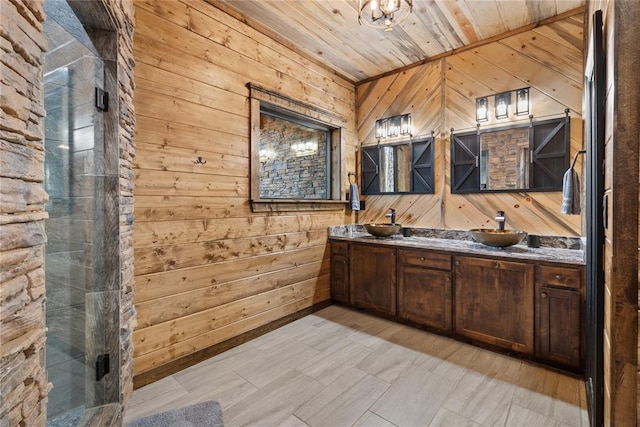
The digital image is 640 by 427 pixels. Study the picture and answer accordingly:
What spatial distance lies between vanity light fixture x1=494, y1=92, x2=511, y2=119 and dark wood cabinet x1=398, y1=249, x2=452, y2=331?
159cm

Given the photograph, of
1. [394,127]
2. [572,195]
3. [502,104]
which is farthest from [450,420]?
[394,127]

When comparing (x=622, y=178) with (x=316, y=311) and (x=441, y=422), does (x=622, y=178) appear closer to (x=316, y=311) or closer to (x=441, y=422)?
(x=441, y=422)

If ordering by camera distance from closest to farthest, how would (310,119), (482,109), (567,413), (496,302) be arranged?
(567,413)
(496,302)
(482,109)
(310,119)

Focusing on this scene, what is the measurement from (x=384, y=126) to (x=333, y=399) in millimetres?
3202

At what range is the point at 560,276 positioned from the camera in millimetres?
2252

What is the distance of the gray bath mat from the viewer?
1.72 m

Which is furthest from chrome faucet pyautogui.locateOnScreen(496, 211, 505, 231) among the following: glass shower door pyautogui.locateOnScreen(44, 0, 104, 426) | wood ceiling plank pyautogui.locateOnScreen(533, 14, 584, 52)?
glass shower door pyautogui.locateOnScreen(44, 0, 104, 426)

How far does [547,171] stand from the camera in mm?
2783

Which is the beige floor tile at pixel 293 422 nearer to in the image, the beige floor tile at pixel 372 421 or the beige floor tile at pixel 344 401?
the beige floor tile at pixel 344 401

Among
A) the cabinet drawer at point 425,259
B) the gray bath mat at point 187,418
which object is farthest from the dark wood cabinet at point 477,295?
the gray bath mat at point 187,418

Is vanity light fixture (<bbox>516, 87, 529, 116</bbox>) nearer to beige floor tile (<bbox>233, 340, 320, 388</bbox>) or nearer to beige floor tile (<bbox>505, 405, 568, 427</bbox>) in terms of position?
beige floor tile (<bbox>505, 405, 568, 427</bbox>)

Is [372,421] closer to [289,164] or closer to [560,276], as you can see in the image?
[560,276]

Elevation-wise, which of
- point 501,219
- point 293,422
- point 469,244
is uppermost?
point 501,219

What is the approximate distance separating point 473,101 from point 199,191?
3.03 m
